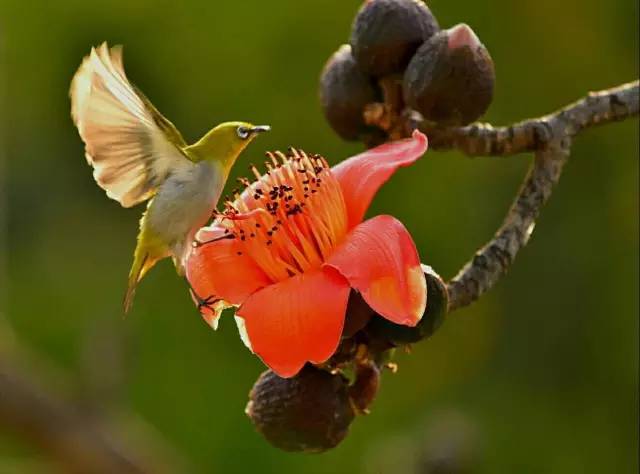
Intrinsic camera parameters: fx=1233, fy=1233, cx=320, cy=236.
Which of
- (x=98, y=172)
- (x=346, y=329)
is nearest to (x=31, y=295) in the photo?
(x=98, y=172)

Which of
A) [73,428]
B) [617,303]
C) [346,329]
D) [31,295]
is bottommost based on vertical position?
[617,303]

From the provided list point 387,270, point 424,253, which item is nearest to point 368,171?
point 387,270

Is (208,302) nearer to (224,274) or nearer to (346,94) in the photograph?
(224,274)

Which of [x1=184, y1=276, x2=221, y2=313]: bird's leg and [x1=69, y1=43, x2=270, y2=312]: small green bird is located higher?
[x1=69, y1=43, x2=270, y2=312]: small green bird

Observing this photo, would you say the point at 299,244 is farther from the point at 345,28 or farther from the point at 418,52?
the point at 345,28

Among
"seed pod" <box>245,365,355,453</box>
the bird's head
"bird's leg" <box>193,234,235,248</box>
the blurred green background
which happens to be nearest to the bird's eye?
the bird's head

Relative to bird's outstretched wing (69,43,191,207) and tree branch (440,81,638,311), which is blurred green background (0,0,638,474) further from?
tree branch (440,81,638,311)

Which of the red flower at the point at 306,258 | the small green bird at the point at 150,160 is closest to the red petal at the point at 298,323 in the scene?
the red flower at the point at 306,258
